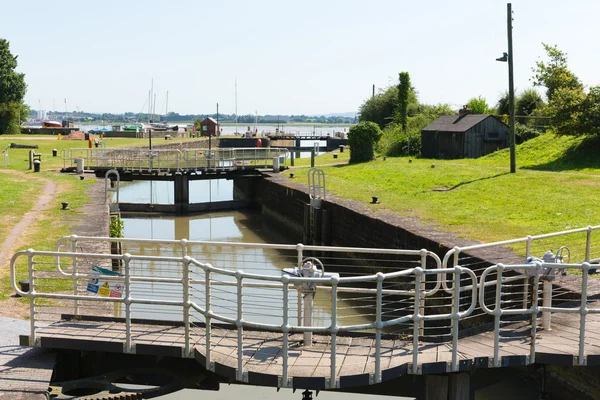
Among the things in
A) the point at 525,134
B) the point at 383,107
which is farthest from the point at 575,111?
the point at 383,107

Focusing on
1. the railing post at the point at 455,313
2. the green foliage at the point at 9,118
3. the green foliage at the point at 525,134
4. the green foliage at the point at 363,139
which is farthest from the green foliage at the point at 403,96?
the railing post at the point at 455,313

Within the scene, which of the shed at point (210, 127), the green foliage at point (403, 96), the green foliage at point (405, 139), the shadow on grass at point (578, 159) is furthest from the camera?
the shed at point (210, 127)

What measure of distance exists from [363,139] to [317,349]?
33761 millimetres

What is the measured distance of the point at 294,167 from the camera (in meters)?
43.7

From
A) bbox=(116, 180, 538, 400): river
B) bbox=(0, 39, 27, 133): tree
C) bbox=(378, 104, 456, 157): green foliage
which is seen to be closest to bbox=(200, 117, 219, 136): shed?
bbox=(0, 39, 27, 133): tree

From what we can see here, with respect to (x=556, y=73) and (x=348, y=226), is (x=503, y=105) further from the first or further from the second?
(x=348, y=226)

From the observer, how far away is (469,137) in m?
42.6

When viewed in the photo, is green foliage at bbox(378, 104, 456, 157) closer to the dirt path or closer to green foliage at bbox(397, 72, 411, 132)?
green foliage at bbox(397, 72, 411, 132)

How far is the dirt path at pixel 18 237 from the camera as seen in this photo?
11398 mm

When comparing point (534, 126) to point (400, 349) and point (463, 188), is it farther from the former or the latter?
point (400, 349)

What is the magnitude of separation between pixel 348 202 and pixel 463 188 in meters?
5.00

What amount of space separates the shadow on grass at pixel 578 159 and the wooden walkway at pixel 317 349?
2386cm

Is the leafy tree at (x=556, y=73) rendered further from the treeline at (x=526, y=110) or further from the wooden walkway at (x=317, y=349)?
the wooden walkway at (x=317, y=349)

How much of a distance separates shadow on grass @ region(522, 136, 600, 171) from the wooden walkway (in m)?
23.9
